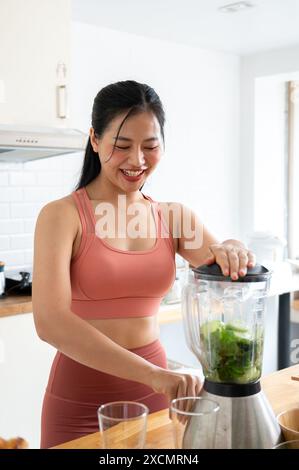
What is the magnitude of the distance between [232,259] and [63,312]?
0.38 metres

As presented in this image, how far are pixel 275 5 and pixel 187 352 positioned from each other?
215cm

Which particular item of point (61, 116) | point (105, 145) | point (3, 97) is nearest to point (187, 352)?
point (61, 116)

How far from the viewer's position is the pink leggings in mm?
1354

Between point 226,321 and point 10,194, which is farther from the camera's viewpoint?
point 10,194

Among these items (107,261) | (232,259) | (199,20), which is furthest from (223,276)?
(199,20)

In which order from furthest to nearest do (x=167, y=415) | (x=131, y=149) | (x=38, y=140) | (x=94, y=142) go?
(x=38, y=140), (x=94, y=142), (x=131, y=149), (x=167, y=415)

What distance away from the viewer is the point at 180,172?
378 cm

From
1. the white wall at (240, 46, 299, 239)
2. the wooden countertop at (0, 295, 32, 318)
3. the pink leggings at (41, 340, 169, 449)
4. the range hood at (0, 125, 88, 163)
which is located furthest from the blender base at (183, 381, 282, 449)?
the white wall at (240, 46, 299, 239)

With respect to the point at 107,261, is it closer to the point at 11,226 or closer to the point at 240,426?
the point at 240,426

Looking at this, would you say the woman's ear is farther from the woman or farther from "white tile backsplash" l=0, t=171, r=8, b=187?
"white tile backsplash" l=0, t=171, r=8, b=187

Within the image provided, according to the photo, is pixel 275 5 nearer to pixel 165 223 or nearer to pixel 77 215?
pixel 165 223

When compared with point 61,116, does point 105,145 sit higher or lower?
lower

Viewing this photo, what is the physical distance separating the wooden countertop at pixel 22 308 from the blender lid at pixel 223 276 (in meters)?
1.53

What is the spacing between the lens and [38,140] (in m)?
2.59
